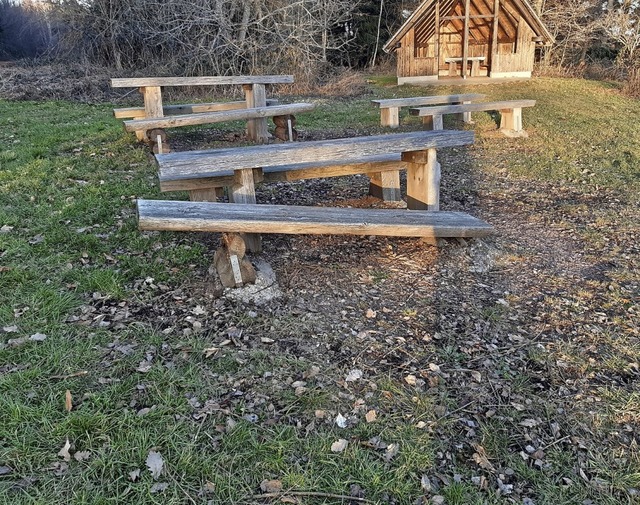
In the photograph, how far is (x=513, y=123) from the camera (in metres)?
9.02

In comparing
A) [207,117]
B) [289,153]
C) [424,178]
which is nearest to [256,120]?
[207,117]

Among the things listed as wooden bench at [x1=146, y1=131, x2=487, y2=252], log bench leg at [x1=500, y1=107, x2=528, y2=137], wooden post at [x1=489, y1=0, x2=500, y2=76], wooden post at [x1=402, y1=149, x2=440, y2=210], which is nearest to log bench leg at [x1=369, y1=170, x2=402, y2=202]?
wooden bench at [x1=146, y1=131, x2=487, y2=252]

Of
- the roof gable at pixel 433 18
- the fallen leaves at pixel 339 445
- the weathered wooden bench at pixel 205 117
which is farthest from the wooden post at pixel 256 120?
the roof gable at pixel 433 18

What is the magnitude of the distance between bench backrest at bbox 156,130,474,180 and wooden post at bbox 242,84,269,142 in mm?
4122

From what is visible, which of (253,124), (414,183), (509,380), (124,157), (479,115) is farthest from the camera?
(479,115)

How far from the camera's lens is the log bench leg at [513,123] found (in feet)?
29.3

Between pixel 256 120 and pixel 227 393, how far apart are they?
6.21 meters

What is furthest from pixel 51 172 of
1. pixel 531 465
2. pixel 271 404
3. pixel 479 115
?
pixel 479 115

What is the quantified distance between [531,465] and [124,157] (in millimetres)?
6117

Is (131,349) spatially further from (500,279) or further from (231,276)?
(500,279)

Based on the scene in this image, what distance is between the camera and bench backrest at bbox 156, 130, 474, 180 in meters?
3.40

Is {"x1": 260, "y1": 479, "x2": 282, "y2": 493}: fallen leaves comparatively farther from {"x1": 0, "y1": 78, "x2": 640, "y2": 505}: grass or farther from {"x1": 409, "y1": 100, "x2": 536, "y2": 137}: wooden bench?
{"x1": 409, "y1": 100, "x2": 536, "y2": 137}: wooden bench

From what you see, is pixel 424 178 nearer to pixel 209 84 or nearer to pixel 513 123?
pixel 209 84

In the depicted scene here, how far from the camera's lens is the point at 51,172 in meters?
5.98
